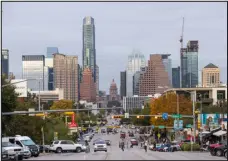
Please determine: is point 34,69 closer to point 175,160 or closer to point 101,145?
point 101,145

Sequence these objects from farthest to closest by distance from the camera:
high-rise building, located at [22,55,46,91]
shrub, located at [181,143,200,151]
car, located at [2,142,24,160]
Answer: high-rise building, located at [22,55,46,91], shrub, located at [181,143,200,151], car, located at [2,142,24,160]

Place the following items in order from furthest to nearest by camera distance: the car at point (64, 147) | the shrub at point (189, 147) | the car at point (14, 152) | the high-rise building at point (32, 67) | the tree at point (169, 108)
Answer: the high-rise building at point (32, 67), the tree at point (169, 108), the shrub at point (189, 147), the car at point (64, 147), the car at point (14, 152)

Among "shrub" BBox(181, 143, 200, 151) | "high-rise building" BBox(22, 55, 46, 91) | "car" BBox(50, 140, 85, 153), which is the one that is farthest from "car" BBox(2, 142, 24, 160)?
"high-rise building" BBox(22, 55, 46, 91)

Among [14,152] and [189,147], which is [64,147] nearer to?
[189,147]

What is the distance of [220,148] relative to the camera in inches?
2114

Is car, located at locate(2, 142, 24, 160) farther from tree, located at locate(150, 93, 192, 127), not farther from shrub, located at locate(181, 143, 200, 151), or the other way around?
tree, located at locate(150, 93, 192, 127)

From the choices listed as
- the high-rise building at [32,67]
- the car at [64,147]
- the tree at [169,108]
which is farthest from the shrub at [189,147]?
the high-rise building at [32,67]

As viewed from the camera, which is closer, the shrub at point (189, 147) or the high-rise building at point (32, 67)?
the shrub at point (189, 147)

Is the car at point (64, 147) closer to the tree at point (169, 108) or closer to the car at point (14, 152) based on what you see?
the car at point (14, 152)

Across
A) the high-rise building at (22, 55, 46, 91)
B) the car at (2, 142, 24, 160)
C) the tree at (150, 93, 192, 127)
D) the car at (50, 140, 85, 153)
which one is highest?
the high-rise building at (22, 55, 46, 91)

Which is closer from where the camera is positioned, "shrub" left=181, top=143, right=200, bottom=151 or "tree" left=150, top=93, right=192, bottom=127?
"shrub" left=181, top=143, right=200, bottom=151

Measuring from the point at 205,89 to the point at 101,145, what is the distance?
11195 cm

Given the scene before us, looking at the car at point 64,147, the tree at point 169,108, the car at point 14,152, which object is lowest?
the car at point 64,147

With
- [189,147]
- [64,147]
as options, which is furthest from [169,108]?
[64,147]
